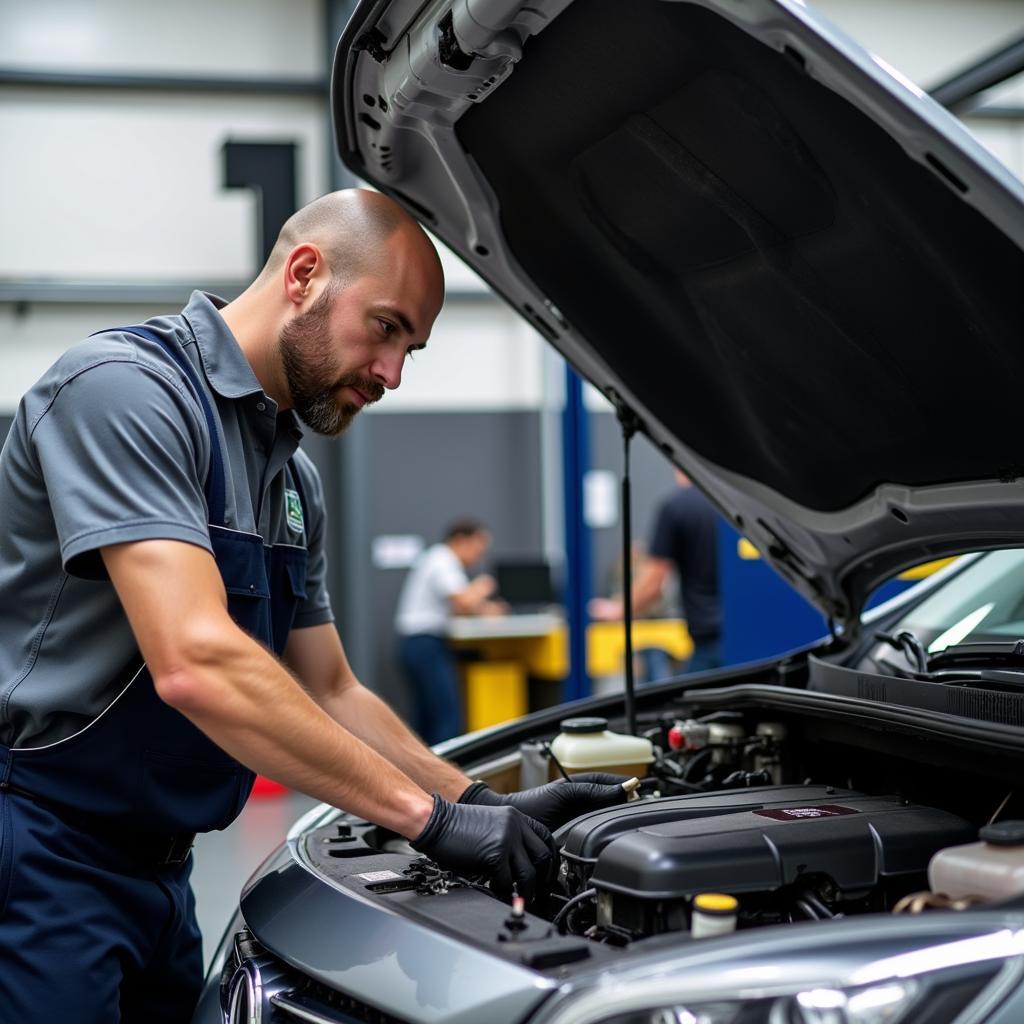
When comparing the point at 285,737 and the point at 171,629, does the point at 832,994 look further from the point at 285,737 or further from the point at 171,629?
the point at 171,629

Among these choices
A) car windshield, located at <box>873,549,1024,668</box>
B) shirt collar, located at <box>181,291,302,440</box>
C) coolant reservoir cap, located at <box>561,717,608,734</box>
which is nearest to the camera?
shirt collar, located at <box>181,291,302,440</box>

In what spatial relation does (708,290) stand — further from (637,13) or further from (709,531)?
(709,531)

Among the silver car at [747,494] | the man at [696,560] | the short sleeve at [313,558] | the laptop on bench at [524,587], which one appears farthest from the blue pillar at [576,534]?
the short sleeve at [313,558]

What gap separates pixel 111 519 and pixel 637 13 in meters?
0.86

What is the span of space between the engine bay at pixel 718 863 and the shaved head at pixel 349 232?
83 centimetres

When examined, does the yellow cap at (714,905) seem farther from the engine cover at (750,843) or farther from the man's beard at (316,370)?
the man's beard at (316,370)

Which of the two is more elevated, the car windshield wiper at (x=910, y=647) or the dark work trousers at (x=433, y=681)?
the car windshield wiper at (x=910, y=647)

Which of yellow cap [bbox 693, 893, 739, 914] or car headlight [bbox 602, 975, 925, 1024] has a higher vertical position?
yellow cap [bbox 693, 893, 739, 914]

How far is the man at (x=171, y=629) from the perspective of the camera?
57.9 inches

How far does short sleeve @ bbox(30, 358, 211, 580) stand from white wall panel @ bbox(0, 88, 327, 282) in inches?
281

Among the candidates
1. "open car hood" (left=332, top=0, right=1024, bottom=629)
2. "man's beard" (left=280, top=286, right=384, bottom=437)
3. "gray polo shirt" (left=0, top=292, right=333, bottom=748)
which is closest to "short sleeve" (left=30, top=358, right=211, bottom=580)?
"gray polo shirt" (left=0, top=292, right=333, bottom=748)

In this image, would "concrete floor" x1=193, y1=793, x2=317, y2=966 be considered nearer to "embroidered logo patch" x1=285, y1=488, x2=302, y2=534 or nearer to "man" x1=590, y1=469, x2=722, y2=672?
"embroidered logo patch" x1=285, y1=488, x2=302, y2=534

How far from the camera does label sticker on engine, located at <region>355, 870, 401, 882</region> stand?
1604 mm

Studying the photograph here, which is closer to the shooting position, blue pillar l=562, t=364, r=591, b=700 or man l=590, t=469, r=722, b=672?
blue pillar l=562, t=364, r=591, b=700
